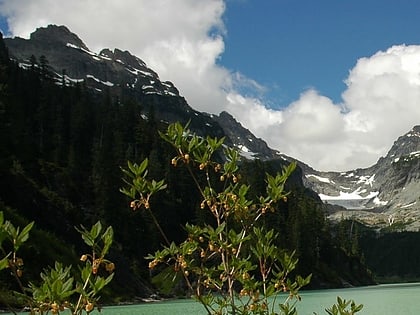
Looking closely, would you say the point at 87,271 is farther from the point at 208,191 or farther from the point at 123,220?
the point at 123,220

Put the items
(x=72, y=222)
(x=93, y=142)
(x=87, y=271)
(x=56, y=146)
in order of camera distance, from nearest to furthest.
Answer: (x=87, y=271), (x=72, y=222), (x=56, y=146), (x=93, y=142)

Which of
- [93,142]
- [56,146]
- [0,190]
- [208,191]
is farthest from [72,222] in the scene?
[208,191]

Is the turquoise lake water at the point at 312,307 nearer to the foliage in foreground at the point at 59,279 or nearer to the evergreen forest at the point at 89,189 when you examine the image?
the evergreen forest at the point at 89,189

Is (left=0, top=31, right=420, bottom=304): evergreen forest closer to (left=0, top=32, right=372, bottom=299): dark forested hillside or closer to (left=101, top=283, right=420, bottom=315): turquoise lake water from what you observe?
(left=0, top=32, right=372, bottom=299): dark forested hillside

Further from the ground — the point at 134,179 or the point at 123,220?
the point at 123,220

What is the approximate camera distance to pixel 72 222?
60.1m

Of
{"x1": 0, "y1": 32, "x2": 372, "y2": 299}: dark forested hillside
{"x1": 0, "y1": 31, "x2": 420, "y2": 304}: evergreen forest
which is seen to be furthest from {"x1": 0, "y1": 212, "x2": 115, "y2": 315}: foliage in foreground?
{"x1": 0, "y1": 32, "x2": 372, "y2": 299}: dark forested hillside

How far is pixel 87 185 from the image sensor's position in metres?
73.2

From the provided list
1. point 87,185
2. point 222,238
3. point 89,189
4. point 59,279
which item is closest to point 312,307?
point 222,238

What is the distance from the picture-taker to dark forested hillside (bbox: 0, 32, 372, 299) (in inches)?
2172

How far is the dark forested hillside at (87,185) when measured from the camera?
55.2 m

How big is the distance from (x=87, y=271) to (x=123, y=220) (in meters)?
70.8

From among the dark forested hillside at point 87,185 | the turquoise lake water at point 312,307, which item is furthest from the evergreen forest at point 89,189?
the turquoise lake water at point 312,307

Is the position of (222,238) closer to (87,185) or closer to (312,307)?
(312,307)
